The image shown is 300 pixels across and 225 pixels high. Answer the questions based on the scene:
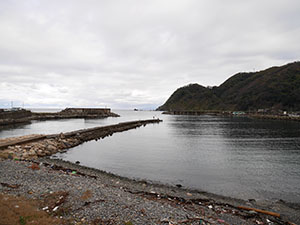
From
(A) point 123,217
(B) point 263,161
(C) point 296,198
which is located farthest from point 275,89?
(A) point 123,217

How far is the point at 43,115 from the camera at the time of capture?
313ft

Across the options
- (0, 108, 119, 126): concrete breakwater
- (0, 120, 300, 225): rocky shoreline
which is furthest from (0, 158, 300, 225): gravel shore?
(0, 108, 119, 126): concrete breakwater

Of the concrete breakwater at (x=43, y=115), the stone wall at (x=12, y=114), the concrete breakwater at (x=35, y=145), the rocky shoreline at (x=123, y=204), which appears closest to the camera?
the rocky shoreline at (x=123, y=204)

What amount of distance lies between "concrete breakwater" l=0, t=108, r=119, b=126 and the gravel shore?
61290mm

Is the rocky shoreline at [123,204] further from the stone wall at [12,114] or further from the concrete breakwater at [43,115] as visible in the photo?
the stone wall at [12,114]

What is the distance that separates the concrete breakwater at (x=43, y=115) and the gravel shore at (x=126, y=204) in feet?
201

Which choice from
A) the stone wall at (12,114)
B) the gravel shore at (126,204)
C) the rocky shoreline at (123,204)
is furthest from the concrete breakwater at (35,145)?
the stone wall at (12,114)

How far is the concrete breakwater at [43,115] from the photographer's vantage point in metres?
63.3

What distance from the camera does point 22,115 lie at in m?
75.5

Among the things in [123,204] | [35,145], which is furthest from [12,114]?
[123,204]

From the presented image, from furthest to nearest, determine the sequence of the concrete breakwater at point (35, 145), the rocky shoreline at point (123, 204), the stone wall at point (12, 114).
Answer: the stone wall at point (12, 114), the concrete breakwater at point (35, 145), the rocky shoreline at point (123, 204)

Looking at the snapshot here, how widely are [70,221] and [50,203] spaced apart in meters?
1.94

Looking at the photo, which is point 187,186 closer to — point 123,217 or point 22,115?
point 123,217

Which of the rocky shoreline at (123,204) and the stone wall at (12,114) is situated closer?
the rocky shoreline at (123,204)
